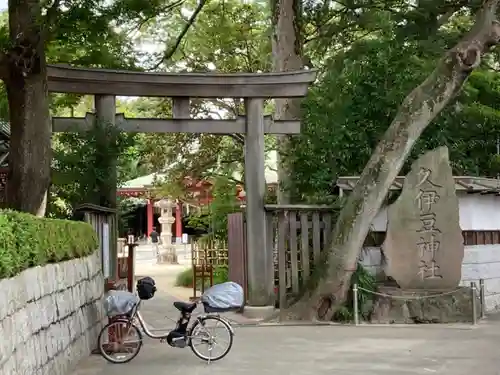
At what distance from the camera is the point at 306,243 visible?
43.6 ft

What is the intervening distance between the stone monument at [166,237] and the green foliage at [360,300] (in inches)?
821

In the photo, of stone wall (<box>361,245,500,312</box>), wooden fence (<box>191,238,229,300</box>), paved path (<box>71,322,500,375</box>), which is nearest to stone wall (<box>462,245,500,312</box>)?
stone wall (<box>361,245,500,312</box>)

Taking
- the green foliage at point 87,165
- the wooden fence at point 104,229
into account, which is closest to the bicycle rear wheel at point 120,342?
the wooden fence at point 104,229

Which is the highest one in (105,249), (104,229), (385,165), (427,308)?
(385,165)

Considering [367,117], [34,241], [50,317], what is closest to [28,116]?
[50,317]

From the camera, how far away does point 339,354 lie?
30.6 ft

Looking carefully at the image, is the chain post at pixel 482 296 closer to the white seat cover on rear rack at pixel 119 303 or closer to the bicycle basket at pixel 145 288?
the bicycle basket at pixel 145 288

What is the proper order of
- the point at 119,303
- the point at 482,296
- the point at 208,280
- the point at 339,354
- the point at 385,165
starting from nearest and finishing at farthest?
the point at 119,303 < the point at 339,354 < the point at 385,165 < the point at 482,296 < the point at 208,280

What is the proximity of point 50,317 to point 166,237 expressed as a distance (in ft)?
88.5

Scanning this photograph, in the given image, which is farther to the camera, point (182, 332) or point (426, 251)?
point (426, 251)

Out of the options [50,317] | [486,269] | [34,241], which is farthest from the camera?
[486,269]

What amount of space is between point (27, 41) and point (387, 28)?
9.83 metres

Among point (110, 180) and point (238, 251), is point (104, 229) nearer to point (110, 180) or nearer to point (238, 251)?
point (110, 180)

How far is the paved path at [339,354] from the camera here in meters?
8.26
